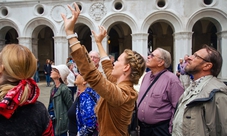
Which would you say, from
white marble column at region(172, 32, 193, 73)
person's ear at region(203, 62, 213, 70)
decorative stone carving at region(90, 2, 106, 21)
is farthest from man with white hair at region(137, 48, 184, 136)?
decorative stone carving at region(90, 2, 106, 21)

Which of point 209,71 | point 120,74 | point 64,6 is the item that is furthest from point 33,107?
point 64,6

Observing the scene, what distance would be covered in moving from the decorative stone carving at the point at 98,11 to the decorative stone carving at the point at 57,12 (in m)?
2.13

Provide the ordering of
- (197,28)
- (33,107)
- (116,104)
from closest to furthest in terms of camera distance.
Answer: (33,107)
(116,104)
(197,28)

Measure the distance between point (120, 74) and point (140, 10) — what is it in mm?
12717

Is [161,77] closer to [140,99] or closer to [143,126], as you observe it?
[140,99]

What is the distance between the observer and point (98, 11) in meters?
14.5

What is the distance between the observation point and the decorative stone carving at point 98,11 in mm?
14500

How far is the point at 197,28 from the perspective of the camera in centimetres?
1886

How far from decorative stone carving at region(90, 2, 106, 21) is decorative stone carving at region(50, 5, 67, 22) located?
6.99 ft

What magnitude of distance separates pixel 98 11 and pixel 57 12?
307cm

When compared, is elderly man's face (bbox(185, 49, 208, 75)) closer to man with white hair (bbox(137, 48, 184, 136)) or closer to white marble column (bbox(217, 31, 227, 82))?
man with white hair (bbox(137, 48, 184, 136))

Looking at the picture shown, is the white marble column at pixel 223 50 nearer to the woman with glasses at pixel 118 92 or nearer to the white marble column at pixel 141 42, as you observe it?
the white marble column at pixel 141 42

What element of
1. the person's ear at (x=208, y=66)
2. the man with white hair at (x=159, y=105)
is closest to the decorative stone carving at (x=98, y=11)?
the man with white hair at (x=159, y=105)

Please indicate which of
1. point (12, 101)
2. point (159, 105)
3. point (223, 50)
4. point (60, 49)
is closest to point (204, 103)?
point (159, 105)
